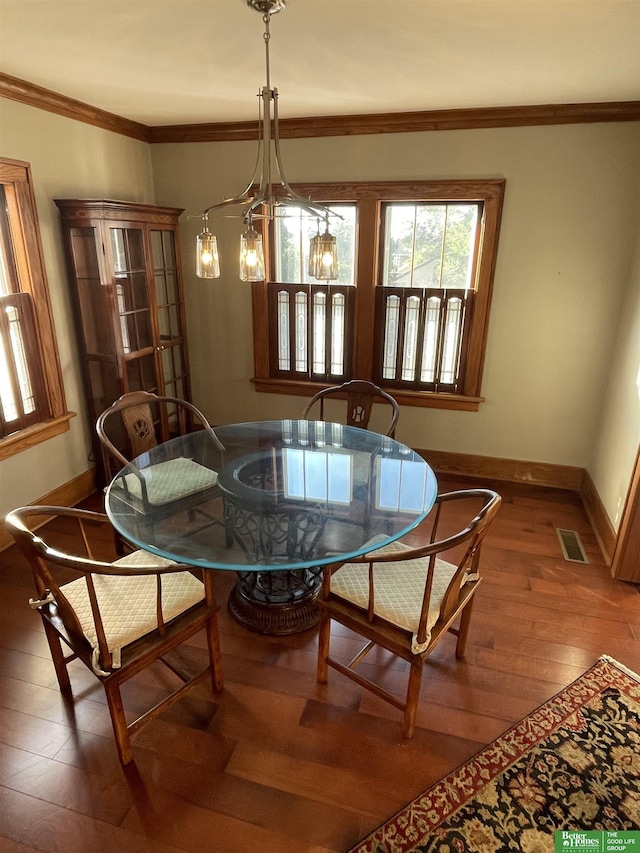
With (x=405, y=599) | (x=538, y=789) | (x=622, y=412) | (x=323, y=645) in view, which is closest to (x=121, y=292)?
(x=323, y=645)

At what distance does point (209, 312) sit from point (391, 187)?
1675 millimetres

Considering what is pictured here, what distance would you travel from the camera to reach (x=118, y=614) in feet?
5.69

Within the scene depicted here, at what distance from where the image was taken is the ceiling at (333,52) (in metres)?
1.76

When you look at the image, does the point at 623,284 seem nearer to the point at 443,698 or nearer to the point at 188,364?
the point at 443,698

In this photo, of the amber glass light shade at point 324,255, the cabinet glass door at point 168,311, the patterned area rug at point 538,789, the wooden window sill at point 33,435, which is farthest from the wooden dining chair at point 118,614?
the cabinet glass door at point 168,311

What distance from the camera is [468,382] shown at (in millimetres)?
3686

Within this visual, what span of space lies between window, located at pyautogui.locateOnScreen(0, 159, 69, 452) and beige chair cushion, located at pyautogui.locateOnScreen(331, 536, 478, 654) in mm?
2144

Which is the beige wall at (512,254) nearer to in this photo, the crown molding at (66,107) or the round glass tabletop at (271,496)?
the crown molding at (66,107)

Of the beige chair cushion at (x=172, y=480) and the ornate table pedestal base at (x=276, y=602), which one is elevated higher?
the beige chair cushion at (x=172, y=480)

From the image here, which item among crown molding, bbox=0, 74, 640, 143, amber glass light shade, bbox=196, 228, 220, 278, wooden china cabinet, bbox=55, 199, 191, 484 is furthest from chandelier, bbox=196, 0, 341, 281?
crown molding, bbox=0, 74, 640, 143

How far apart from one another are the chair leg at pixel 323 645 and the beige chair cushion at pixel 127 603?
1.58 feet

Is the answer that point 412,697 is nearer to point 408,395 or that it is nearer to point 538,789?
point 538,789

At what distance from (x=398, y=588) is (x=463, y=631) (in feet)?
1.64

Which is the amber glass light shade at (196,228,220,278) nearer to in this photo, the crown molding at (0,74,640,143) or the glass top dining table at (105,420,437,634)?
the glass top dining table at (105,420,437,634)
